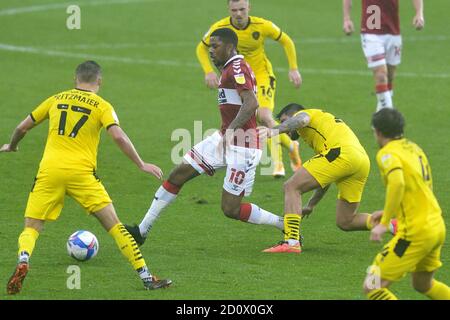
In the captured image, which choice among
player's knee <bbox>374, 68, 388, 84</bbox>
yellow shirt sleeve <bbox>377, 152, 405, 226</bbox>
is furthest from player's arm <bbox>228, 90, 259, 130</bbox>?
player's knee <bbox>374, 68, 388, 84</bbox>

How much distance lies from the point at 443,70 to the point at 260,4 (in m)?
8.61

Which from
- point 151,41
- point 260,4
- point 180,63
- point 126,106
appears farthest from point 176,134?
point 260,4

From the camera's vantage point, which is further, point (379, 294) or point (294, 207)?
point (294, 207)

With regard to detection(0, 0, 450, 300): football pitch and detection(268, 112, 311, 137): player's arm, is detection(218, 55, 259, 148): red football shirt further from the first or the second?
detection(0, 0, 450, 300): football pitch

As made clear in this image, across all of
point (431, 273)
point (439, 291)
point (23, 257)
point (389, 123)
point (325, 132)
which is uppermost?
point (325, 132)

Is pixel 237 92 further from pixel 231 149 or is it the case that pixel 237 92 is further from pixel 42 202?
pixel 42 202

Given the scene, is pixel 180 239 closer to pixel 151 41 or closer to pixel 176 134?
pixel 176 134

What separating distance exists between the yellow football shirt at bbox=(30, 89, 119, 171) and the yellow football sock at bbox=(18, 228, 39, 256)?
0.66 meters

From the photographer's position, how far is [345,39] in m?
29.8

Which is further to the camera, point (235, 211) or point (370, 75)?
point (370, 75)

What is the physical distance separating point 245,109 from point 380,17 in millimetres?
6874

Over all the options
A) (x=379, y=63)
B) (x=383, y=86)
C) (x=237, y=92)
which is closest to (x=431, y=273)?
(x=237, y=92)

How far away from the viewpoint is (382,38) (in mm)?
19375
